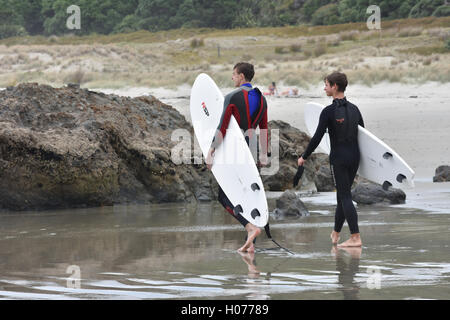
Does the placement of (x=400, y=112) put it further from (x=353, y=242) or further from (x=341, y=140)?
(x=353, y=242)

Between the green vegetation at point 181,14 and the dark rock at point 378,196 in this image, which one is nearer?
the dark rock at point 378,196

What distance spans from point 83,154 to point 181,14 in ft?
241

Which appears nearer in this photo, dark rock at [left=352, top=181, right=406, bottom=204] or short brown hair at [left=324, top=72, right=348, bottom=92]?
short brown hair at [left=324, top=72, right=348, bottom=92]

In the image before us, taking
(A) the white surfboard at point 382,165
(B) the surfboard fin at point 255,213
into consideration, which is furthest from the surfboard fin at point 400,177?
(B) the surfboard fin at point 255,213

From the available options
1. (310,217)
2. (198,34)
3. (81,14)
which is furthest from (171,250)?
(81,14)

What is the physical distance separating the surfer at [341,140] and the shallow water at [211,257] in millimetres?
397

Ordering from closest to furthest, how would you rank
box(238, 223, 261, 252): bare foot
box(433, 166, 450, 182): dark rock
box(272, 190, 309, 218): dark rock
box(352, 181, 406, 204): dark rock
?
1. box(238, 223, 261, 252): bare foot
2. box(272, 190, 309, 218): dark rock
3. box(352, 181, 406, 204): dark rock
4. box(433, 166, 450, 182): dark rock

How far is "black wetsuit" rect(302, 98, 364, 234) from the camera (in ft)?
23.6

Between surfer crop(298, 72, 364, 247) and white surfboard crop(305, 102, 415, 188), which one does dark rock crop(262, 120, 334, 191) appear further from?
surfer crop(298, 72, 364, 247)

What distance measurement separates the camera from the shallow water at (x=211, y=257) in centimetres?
525

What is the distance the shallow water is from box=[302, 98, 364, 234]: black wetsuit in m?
0.40

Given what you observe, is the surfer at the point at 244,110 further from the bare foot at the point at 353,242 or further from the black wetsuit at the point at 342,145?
the bare foot at the point at 353,242

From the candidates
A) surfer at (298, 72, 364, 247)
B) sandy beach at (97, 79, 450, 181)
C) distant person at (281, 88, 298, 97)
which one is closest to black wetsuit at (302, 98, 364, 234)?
surfer at (298, 72, 364, 247)

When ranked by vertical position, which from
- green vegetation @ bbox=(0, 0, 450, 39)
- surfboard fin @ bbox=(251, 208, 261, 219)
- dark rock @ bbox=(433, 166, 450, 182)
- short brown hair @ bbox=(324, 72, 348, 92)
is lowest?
dark rock @ bbox=(433, 166, 450, 182)
